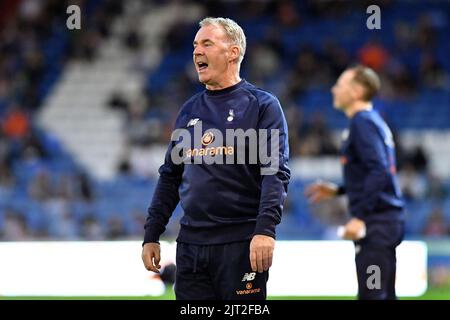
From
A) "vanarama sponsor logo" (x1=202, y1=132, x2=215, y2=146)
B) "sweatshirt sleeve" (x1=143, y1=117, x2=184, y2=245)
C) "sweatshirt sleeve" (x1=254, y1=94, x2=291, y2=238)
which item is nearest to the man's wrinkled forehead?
"sweatshirt sleeve" (x1=254, y1=94, x2=291, y2=238)

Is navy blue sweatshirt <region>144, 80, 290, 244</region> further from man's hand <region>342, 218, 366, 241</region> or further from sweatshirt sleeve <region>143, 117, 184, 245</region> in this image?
man's hand <region>342, 218, 366, 241</region>

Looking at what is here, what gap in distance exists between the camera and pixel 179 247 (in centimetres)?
534

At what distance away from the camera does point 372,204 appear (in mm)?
6832

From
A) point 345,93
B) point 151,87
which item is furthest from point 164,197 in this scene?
point 151,87

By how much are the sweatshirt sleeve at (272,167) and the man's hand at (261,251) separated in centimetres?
4

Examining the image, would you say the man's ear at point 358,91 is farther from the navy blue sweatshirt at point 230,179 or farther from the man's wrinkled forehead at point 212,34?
the man's wrinkled forehead at point 212,34

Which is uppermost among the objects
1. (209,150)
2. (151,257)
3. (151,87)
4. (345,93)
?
(345,93)

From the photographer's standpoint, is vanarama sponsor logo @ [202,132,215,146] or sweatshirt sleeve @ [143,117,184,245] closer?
vanarama sponsor logo @ [202,132,215,146]

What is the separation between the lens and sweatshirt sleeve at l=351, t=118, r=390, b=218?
22.5 feet

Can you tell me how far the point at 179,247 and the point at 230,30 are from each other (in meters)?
1.26

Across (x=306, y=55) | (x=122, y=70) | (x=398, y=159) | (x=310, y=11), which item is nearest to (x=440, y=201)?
(x=398, y=159)

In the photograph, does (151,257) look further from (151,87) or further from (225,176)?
(151,87)

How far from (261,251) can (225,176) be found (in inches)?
21.4

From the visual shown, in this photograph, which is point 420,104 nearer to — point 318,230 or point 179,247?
point 318,230
